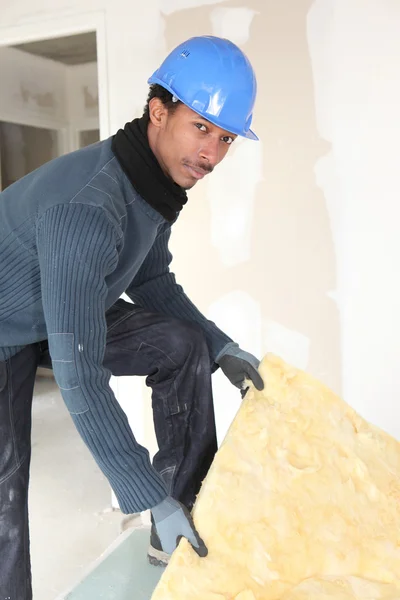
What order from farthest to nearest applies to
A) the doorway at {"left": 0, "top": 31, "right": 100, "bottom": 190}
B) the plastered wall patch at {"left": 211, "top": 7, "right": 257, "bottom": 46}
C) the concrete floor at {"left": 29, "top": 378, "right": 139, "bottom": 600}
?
1. the doorway at {"left": 0, "top": 31, "right": 100, "bottom": 190}
2. the plastered wall patch at {"left": 211, "top": 7, "right": 257, "bottom": 46}
3. the concrete floor at {"left": 29, "top": 378, "right": 139, "bottom": 600}

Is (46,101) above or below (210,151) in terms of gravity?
above

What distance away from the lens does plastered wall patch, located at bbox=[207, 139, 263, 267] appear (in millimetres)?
2457

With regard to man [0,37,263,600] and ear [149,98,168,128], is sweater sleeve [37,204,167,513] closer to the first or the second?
man [0,37,263,600]

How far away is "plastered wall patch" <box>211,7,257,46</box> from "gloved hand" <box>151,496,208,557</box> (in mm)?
1839

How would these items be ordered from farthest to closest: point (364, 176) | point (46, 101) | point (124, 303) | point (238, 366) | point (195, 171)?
point (46, 101), point (364, 176), point (124, 303), point (238, 366), point (195, 171)

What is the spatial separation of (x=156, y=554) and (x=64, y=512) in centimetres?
108

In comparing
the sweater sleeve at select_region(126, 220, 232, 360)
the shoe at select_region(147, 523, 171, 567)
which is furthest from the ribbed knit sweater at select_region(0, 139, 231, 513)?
the shoe at select_region(147, 523, 171, 567)

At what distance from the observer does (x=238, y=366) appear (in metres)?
1.67

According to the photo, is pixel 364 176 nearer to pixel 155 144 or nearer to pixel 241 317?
pixel 241 317

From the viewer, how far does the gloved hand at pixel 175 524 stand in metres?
1.29

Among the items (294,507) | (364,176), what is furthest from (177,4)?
(294,507)

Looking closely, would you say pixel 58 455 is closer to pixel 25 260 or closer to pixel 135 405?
pixel 135 405

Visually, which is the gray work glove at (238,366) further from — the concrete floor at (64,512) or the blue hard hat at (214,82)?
the concrete floor at (64,512)

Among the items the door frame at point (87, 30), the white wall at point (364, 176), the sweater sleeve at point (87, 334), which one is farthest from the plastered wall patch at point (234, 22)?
the sweater sleeve at point (87, 334)
